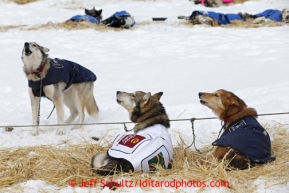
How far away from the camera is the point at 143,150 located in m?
3.65

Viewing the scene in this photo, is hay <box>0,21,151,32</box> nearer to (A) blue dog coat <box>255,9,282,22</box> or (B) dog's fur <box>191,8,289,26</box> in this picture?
(B) dog's fur <box>191,8,289,26</box>

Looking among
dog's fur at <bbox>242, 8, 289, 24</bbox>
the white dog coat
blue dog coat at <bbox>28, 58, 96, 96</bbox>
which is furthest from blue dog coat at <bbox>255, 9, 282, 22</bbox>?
the white dog coat

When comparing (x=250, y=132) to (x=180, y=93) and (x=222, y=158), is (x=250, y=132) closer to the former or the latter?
(x=222, y=158)

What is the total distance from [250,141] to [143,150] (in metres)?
1.02

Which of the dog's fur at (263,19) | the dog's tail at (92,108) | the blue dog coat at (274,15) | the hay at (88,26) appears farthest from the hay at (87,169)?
the blue dog coat at (274,15)

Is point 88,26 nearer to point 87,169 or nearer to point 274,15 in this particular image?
point 274,15

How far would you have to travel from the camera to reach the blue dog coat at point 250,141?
3.71 meters

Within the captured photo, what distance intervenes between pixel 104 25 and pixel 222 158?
10.0 metres

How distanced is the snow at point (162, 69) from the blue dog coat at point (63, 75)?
677 mm

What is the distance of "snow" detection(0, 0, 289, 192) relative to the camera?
5.43 meters

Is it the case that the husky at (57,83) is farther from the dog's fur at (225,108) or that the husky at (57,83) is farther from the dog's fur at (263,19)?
the dog's fur at (263,19)

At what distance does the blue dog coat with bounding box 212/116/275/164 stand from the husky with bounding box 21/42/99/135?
259 cm

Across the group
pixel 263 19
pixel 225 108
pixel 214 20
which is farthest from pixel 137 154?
pixel 263 19

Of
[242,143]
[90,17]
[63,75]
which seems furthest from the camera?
[90,17]
